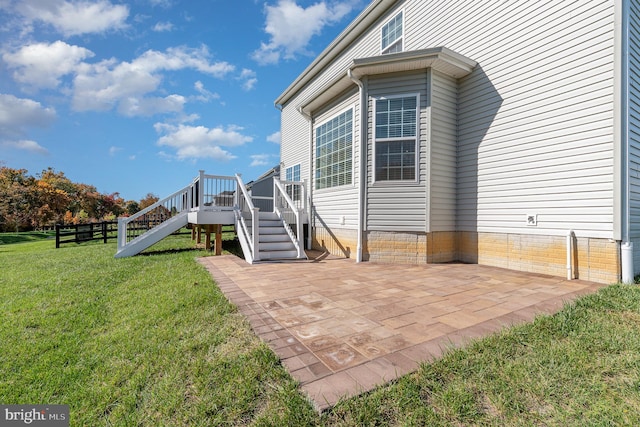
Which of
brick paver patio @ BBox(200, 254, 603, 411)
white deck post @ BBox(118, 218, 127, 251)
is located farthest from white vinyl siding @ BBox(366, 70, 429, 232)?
white deck post @ BBox(118, 218, 127, 251)

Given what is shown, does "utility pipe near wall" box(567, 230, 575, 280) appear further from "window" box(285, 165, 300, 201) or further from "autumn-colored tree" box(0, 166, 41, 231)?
"autumn-colored tree" box(0, 166, 41, 231)

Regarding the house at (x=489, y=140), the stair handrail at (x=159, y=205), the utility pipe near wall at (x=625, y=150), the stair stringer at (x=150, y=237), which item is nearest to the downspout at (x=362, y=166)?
the house at (x=489, y=140)

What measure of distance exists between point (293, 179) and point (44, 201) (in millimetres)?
25568

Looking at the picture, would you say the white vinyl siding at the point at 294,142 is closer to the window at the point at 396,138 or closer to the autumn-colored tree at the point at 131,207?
the window at the point at 396,138

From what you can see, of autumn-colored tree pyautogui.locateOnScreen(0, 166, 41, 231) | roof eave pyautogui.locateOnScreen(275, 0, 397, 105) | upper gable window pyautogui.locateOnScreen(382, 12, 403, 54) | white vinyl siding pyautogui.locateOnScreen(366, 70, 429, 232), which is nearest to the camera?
white vinyl siding pyautogui.locateOnScreen(366, 70, 429, 232)

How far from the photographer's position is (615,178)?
13.7 feet

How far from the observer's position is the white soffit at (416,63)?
571cm

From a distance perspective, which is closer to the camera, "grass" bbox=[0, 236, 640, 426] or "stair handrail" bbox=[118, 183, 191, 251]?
"grass" bbox=[0, 236, 640, 426]

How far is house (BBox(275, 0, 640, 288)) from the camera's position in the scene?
435 cm

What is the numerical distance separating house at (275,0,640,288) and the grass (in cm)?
187

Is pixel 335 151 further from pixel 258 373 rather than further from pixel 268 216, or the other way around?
pixel 258 373

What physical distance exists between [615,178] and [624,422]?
14.4 ft

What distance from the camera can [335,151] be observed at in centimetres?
768

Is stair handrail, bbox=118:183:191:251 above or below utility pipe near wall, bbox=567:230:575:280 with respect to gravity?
above
